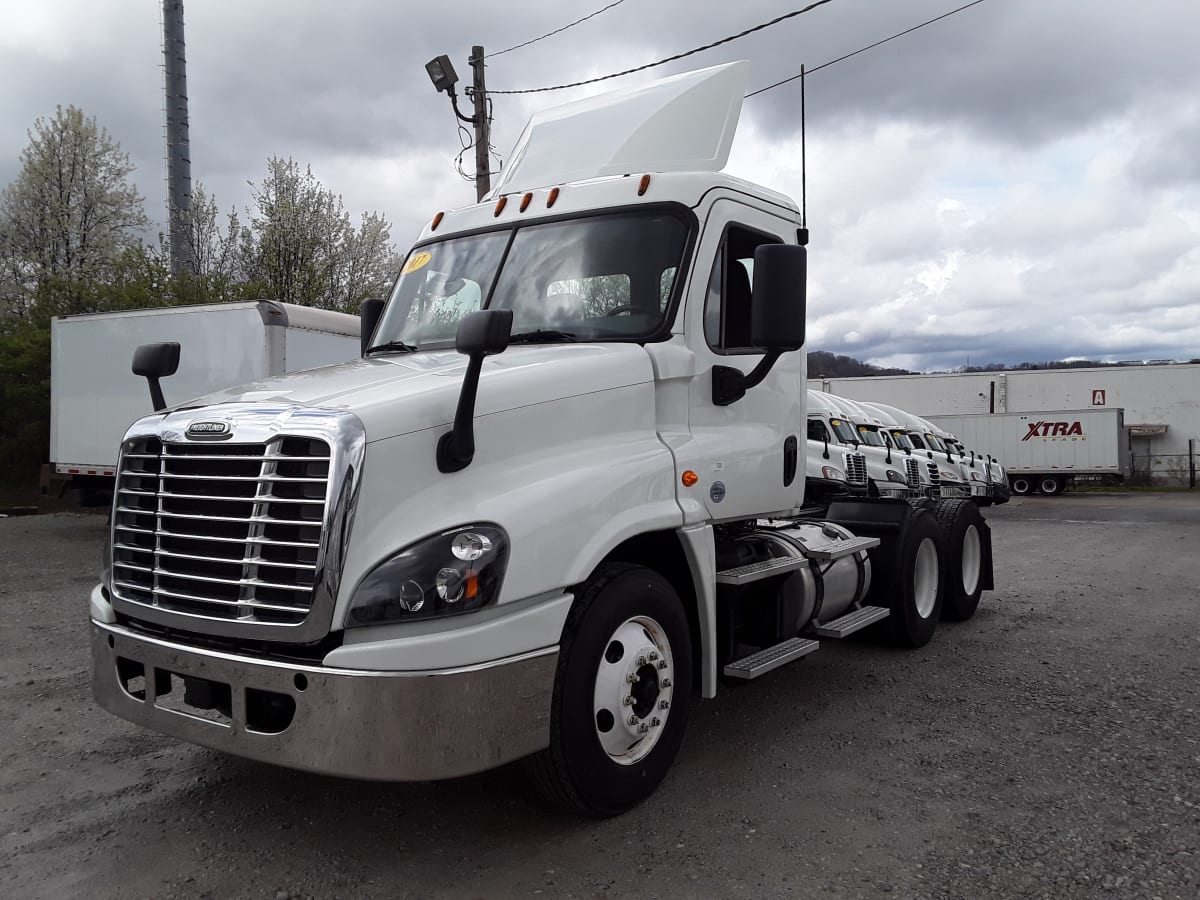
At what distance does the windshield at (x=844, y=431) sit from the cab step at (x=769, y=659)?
38.5ft

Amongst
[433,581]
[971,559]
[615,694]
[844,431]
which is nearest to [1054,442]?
Answer: [844,431]

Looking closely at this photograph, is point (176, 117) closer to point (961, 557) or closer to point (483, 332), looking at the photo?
point (961, 557)

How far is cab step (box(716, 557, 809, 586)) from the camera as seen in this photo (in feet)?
14.6

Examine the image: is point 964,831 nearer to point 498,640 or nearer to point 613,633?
point 613,633

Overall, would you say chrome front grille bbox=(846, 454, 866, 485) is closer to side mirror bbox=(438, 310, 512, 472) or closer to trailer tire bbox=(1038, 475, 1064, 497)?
side mirror bbox=(438, 310, 512, 472)

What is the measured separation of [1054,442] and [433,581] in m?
36.3

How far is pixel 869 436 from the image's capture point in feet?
59.9

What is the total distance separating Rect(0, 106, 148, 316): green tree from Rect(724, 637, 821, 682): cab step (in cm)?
2662

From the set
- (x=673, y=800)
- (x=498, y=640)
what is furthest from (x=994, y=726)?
(x=498, y=640)

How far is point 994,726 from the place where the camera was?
519 centimetres

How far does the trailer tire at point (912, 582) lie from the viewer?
6695mm

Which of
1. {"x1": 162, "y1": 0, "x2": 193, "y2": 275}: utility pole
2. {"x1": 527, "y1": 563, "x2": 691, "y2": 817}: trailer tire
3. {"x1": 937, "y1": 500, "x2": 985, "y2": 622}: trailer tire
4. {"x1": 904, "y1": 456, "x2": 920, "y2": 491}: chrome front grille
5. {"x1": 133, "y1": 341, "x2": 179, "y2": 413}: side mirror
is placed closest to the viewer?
{"x1": 527, "y1": 563, "x2": 691, "y2": 817}: trailer tire

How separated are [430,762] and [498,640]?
0.46 meters

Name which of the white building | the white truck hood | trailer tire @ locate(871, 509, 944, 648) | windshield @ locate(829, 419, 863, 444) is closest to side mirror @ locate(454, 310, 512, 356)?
the white truck hood
